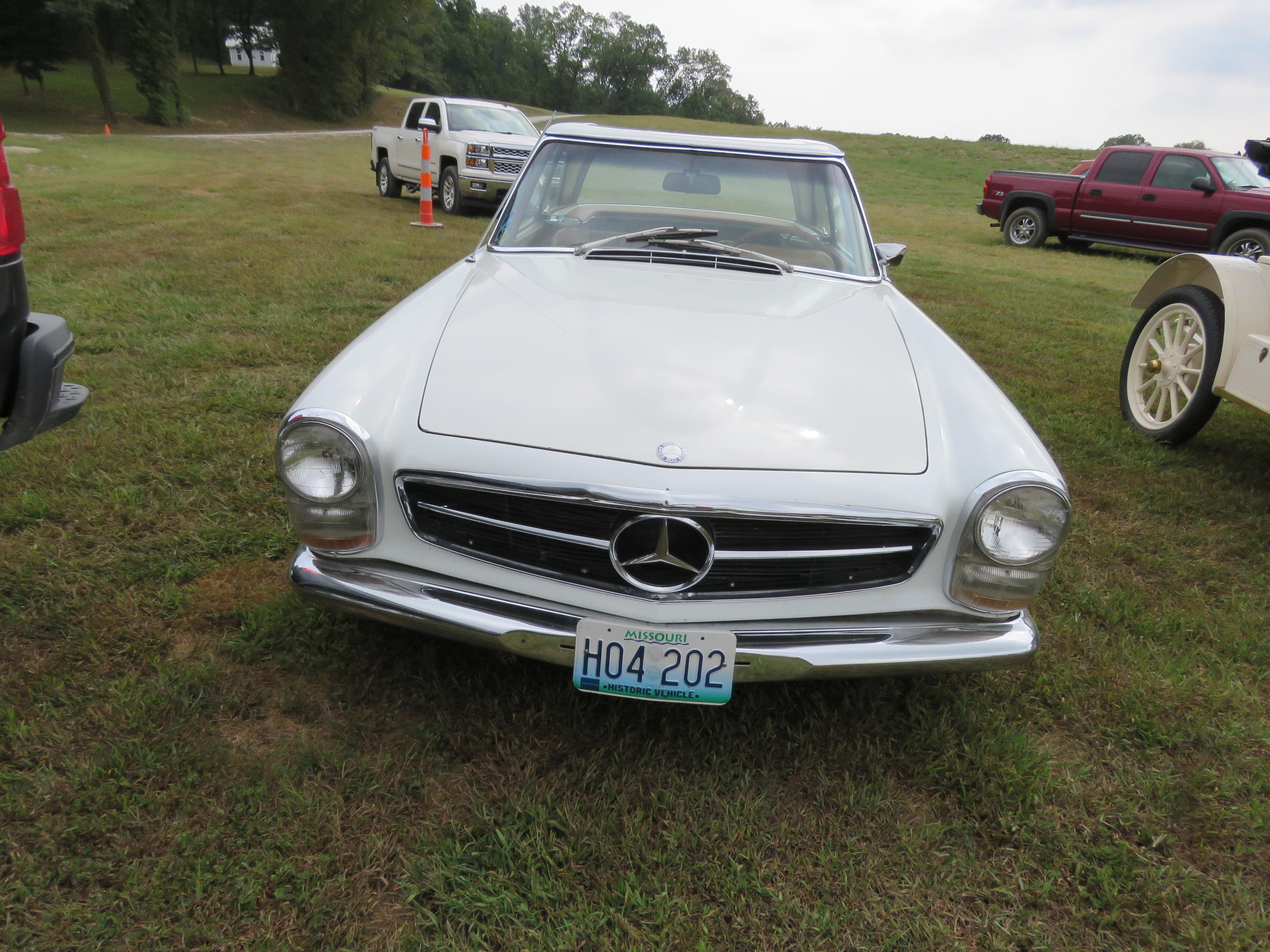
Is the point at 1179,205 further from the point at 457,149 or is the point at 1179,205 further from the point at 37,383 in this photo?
the point at 37,383

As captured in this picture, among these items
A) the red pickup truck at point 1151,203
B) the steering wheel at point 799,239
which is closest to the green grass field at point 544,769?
the steering wheel at point 799,239

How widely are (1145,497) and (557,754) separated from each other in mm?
3074

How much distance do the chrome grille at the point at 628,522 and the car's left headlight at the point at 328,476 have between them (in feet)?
0.31

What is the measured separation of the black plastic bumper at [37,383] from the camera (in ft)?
7.93

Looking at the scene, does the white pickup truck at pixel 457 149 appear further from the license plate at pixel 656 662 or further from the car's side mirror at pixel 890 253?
the license plate at pixel 656 662

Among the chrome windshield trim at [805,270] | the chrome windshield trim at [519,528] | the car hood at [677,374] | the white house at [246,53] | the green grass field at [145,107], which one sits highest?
the white house at [246,53]

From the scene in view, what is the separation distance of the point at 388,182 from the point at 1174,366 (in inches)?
455

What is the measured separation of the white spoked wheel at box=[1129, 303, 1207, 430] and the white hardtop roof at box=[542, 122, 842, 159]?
6.92ft

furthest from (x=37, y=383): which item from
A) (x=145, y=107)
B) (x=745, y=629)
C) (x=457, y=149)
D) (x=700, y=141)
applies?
(x=145, y=107)

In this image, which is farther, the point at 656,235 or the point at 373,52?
the point at 373,52

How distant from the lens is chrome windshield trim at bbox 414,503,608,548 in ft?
6.21

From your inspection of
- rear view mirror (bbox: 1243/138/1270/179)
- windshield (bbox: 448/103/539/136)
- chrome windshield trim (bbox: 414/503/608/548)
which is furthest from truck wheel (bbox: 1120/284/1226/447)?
windshield (bbox: 448/103/539/136)

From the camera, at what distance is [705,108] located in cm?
8612

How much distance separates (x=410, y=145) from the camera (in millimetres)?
12180
